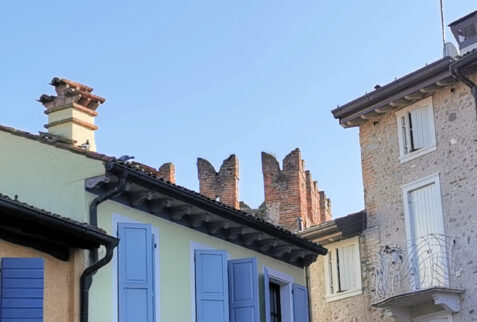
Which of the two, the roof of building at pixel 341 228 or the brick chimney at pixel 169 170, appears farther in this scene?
the brick chimney at pixel 169 170

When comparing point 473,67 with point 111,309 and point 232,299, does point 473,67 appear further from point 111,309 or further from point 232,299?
point 111,309

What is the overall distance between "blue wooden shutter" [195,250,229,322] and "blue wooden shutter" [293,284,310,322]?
287 cm

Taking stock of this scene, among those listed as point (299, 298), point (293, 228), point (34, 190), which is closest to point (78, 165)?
point (34, 190)

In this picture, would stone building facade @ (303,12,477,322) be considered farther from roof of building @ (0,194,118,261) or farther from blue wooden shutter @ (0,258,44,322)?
blue wooden shutter @ (0,258,44,322)

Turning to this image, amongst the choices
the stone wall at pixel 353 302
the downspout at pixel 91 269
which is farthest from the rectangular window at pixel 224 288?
the stone wall at pixel 353 302

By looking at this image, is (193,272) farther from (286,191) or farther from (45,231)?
(286,191)

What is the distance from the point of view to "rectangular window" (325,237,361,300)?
26156mm

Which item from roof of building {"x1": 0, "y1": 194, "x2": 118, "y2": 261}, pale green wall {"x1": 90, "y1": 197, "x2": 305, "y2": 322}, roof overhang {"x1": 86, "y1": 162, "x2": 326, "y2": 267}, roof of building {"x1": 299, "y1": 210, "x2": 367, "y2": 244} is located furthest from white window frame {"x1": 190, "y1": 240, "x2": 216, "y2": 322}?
roof of building {"x1": 299, "y1": 210, "x2": 367, "y2": 244}

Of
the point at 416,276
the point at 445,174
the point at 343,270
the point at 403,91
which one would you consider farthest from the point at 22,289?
the point at 343,270

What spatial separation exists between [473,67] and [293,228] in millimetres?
15012

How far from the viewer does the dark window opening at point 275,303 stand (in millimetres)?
21631

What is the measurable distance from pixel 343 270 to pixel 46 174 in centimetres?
1052

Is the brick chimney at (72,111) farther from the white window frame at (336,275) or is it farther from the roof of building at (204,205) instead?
the white window frame at (336,275)

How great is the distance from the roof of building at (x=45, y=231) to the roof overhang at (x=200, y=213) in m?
1.19
